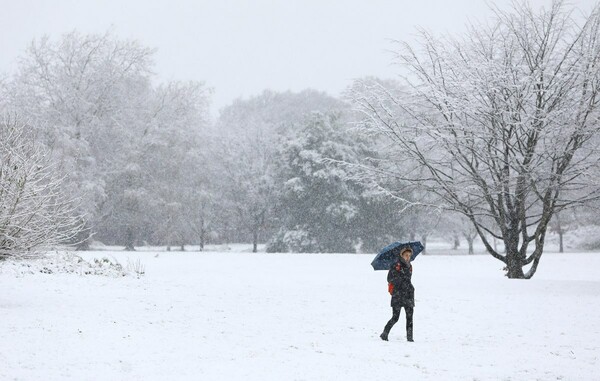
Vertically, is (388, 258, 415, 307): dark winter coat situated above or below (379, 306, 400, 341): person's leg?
above

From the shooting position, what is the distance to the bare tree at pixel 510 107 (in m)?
17.7

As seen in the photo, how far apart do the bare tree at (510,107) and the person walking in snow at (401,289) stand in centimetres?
825

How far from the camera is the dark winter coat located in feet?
34.5

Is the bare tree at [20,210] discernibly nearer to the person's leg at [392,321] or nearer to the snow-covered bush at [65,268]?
the snow-covered bush at [65,268]

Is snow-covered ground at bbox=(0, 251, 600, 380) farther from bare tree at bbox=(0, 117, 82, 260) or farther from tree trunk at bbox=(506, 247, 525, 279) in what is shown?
bare tree at bbox=(0, 117, 82, 260)

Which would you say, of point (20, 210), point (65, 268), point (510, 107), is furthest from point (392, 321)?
point (65, 268)

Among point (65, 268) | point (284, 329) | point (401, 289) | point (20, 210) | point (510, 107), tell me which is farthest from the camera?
point (65, 268)

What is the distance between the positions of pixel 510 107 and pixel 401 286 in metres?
9.54

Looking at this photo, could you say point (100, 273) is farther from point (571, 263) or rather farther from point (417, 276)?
point (571, 263)

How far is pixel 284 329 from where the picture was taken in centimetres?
1173

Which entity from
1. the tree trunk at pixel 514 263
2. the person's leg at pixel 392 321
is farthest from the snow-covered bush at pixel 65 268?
the tree trunk at pixel 514 263

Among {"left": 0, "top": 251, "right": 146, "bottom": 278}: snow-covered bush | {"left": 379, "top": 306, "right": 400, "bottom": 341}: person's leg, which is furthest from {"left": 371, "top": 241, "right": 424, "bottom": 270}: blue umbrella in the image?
{"left": 0, "top": 251, "right": 146, "bottom": 278}: snow-covered bush

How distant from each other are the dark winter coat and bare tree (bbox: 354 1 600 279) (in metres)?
8.28

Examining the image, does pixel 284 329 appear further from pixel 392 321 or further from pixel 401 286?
pixel 401 286
